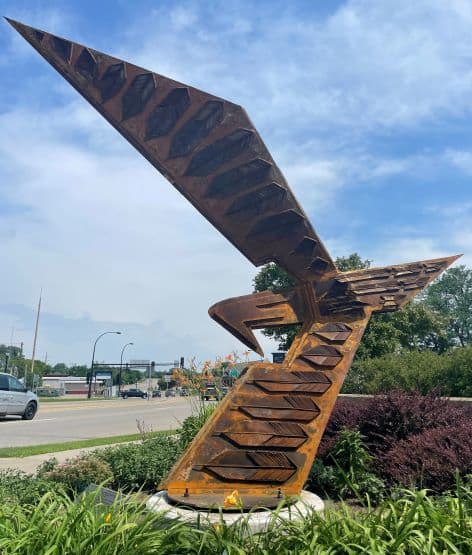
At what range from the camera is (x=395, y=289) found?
5.80 m

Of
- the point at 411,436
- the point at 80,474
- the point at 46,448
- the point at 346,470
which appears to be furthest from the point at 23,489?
the point at 46,448

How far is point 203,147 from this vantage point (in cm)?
492

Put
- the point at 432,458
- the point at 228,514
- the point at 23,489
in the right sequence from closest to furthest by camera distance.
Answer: the point at 228,514 < the point at 23,489 < the point at 432,458

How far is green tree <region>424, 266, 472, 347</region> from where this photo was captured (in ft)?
196

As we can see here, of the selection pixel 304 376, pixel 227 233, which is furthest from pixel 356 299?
pixel 227 233

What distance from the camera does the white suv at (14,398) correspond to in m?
17.7

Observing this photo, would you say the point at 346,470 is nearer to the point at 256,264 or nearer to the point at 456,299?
the point at 256,264

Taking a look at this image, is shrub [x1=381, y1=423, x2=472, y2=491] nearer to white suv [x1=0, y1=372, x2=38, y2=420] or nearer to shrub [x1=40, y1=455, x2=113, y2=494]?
shrub [x1=40, y1=455, x2=113, y2=494]

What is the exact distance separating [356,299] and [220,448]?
209cm

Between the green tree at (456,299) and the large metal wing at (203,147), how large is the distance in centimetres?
5777

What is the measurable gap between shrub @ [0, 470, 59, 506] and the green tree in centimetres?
5797

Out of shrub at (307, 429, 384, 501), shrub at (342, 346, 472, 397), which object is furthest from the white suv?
Answer: shrub at (307, 429, 384, 501)

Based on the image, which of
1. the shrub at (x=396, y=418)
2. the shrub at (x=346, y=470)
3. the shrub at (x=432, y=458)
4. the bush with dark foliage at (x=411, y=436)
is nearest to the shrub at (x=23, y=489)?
the shrub at (x=346, y=470)

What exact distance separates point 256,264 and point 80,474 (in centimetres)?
329
